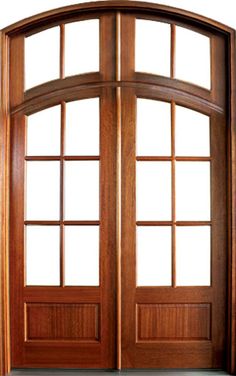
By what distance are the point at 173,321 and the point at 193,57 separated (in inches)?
72.2

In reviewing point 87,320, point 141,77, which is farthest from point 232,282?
point 141,77

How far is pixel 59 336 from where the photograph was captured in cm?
329

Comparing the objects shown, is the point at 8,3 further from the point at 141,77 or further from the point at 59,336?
the point at 59,336

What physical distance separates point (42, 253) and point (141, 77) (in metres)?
1.40

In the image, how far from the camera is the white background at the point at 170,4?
3.22m

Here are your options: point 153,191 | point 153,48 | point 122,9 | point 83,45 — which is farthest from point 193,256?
point 122,9

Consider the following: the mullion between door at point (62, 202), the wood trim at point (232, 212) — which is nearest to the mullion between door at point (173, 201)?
the wood trim at point (232, 212)

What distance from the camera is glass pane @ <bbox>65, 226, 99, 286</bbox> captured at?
130 inches

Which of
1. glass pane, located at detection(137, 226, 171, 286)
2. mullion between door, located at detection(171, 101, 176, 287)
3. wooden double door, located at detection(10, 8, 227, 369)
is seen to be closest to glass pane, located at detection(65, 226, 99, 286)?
wooden double door, located at detection(10, 8, 227, 369)

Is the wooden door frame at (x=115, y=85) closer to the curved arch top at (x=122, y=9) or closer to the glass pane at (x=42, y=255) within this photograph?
the curved arch top at (x=122, y=9)

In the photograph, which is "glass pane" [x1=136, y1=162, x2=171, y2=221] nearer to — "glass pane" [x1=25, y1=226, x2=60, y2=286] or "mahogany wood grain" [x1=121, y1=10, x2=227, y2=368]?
"mahogany wood grain" [x1=121, y1=10, x2=227, y2=368]

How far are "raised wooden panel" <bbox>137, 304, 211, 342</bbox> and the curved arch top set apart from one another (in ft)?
6.31

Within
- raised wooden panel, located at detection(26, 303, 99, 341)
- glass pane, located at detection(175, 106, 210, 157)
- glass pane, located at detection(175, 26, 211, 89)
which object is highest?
glass pane, located at detection(175, 26, 211, 89)

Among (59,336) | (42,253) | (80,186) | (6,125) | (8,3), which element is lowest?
(59,336)
